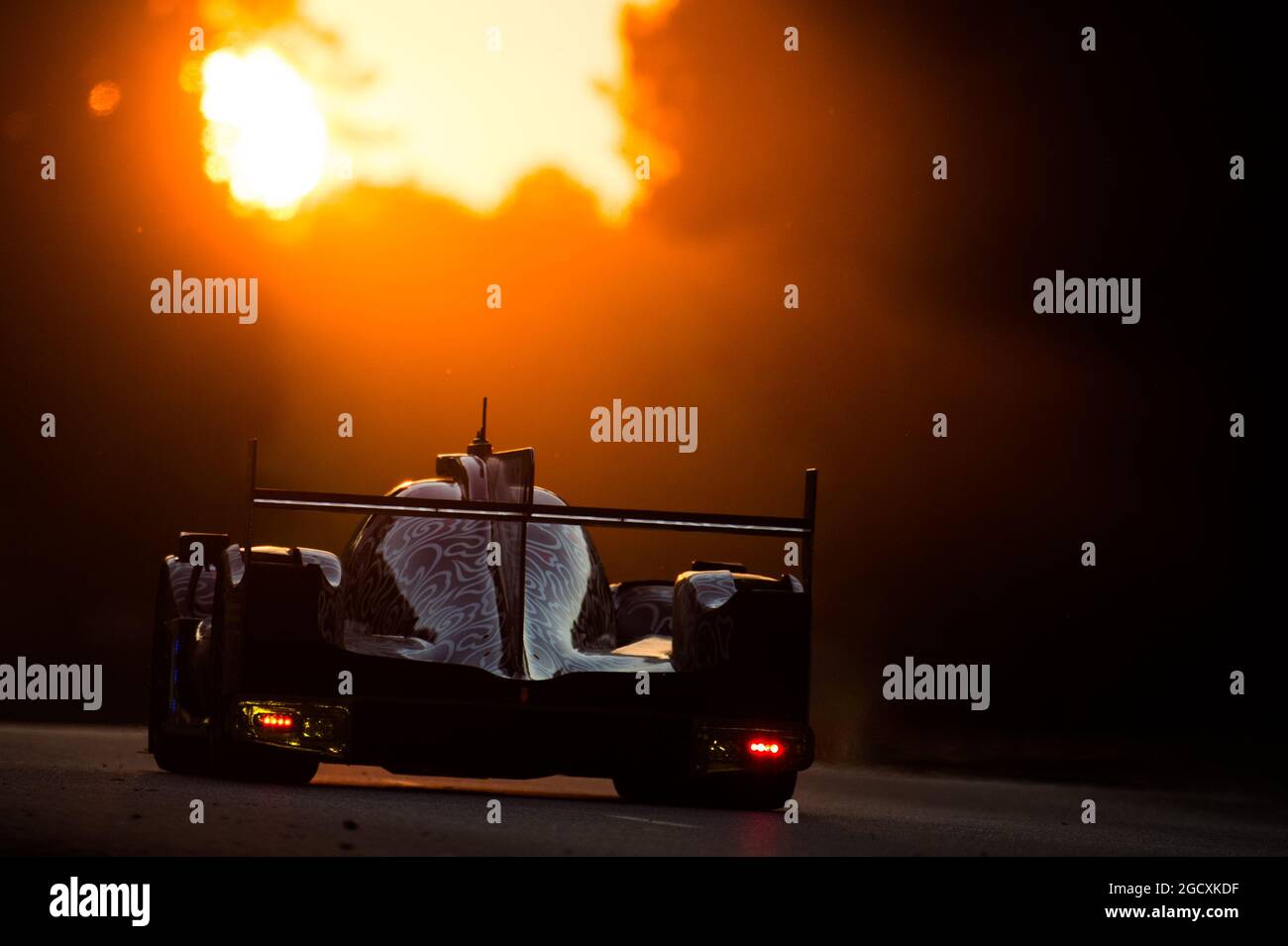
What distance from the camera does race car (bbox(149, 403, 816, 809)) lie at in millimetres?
10789

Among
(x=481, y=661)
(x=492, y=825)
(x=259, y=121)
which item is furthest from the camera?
(x=259, y=121)

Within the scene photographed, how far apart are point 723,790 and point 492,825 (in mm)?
2667

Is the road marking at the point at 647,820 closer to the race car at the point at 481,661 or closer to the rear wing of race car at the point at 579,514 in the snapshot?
the race car at the point at 481,661

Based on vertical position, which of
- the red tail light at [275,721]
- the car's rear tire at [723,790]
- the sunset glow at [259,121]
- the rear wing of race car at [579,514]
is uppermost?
the sunset glow at [259,121]

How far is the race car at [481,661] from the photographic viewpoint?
1079 cm

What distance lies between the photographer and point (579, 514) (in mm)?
11250

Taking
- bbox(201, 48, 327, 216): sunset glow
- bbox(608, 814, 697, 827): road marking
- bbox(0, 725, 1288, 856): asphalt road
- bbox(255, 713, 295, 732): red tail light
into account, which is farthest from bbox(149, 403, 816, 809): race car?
bbox(201, 48, 327, 216): sunset glow

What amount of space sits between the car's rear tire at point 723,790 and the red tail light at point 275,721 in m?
1.68

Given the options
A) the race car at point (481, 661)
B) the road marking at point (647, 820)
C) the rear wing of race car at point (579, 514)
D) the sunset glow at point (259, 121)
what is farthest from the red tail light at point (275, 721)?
the sunset glow at point (259, 121)

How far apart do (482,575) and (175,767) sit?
93.3 inches

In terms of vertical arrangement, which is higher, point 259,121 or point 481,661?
point 259,121

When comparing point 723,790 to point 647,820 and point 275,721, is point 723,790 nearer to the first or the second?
point 647,820

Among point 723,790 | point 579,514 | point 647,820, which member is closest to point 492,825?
point 647,820

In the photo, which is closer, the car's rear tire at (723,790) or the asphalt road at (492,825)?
the asphalt road at (492,825)
